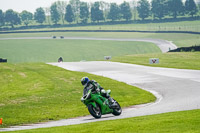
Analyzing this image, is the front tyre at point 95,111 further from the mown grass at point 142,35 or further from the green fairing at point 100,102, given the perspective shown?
the mown grass at point 142,35

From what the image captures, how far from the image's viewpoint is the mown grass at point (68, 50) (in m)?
92.4

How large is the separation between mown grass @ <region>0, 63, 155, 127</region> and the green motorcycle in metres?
2.31

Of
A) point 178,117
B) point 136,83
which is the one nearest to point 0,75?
point 136,83

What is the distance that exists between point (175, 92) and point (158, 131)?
1381cm

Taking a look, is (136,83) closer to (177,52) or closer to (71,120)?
(71,120)

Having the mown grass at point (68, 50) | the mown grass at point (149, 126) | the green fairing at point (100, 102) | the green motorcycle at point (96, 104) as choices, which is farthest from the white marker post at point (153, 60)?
the mown grass at point (68, 50)

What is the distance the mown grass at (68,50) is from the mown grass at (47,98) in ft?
192

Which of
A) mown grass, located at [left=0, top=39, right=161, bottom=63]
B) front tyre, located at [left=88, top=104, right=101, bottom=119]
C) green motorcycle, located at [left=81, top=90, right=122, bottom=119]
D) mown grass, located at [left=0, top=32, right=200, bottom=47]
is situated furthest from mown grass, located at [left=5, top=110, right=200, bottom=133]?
mown grass, located at [left=0, top=32, right=200, bottom=47]

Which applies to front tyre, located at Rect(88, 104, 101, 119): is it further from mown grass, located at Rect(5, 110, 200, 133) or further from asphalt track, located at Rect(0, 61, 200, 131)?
mown grass, located at Rect(5, 110, 200, 133)

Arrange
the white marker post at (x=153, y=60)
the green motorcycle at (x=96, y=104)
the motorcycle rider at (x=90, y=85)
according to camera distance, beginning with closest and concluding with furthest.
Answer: the green motorcycle at (x=96, y=104), the motorcycle rider at (x=90, y=85), the white marker post at (x=153, y=60)

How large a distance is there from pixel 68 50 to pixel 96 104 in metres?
88.9

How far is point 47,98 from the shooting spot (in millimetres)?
23375

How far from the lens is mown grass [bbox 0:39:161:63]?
303 ft

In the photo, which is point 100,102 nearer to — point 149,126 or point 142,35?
point 149,126
